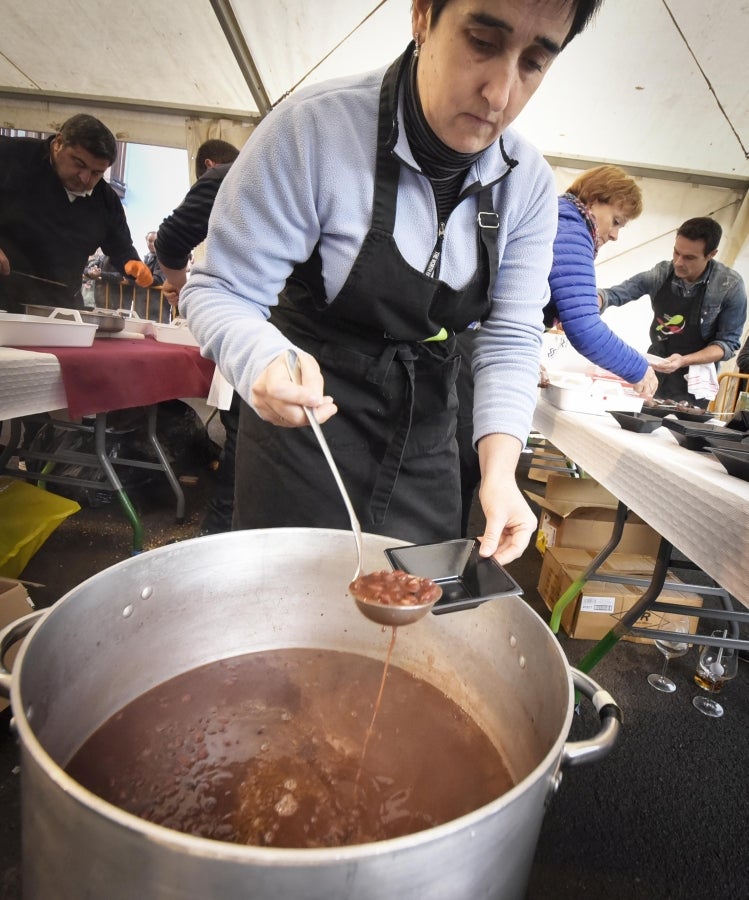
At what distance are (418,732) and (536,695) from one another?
170 mm

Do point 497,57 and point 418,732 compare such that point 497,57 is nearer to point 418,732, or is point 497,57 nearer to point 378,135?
point 378,135

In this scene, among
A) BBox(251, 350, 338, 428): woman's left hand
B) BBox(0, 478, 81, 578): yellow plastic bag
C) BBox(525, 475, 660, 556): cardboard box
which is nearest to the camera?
BBox(251, 350, 338, 428): woman's left hand

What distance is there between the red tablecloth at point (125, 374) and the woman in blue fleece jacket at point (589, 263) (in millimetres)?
1533

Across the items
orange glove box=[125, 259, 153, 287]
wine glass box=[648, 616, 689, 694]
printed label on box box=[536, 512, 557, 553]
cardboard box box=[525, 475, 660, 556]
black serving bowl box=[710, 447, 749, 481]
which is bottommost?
wine glass box=[648, 616, 689, 694]

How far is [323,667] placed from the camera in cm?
80

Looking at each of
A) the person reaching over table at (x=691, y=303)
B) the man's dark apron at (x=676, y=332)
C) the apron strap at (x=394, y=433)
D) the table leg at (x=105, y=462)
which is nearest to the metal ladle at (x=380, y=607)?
the apron strap at (x=394, y=433)

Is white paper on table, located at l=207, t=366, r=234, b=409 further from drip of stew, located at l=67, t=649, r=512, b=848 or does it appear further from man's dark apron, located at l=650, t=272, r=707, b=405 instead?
man's dark apron, located at l=650, t=272, r=707, b=405

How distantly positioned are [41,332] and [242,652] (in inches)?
52.2

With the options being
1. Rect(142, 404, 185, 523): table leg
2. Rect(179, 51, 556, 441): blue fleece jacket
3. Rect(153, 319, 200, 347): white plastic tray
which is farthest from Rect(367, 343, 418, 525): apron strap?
Rect(153, 319, 200, 347): white plastic tray

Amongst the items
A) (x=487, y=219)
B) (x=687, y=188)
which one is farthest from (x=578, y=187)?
(x=687, y=188)

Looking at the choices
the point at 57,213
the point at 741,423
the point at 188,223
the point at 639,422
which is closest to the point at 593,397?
the point at 639,422

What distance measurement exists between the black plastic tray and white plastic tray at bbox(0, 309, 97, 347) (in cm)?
143

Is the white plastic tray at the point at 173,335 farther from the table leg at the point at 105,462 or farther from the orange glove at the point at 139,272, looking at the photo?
the table leg at the point at 105,462

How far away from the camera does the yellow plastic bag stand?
68.7 inches
